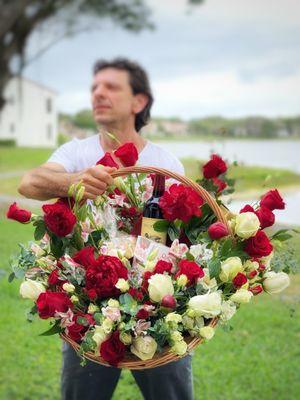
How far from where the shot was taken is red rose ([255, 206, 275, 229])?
1.56 m

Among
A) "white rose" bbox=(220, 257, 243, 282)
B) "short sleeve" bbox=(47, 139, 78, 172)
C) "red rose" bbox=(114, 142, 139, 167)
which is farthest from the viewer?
"short sleeve" bbox=(47, 139, 78, 172)

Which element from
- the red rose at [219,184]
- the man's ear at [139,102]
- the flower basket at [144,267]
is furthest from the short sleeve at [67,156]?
the red rose at [219,184]

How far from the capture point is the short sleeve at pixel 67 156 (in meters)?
2.12

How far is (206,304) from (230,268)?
0.14m

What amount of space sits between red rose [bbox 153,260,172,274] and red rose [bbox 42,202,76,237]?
26cm

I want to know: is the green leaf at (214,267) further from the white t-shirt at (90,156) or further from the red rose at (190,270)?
the white t-shirt at (90,156)

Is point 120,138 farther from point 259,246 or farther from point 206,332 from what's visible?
point 206,332

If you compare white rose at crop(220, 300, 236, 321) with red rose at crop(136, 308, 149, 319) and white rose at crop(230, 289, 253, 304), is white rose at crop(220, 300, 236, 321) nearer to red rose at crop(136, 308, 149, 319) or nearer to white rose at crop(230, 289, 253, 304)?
white rose at crop(230, 289, 253, 304)

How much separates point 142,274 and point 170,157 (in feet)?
2.78

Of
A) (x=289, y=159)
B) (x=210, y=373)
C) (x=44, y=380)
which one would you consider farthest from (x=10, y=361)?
(x=289, y=159)

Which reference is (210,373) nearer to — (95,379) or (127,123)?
(95,379)

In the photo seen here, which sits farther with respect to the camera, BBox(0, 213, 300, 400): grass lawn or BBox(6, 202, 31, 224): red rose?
BBox(0, 213, 300, 400): grass lawn

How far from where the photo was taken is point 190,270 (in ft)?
4.60

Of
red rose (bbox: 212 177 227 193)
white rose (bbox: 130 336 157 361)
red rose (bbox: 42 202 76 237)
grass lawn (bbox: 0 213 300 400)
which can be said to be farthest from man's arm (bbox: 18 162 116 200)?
grass lawn (bbox: 0 213 300 400)
